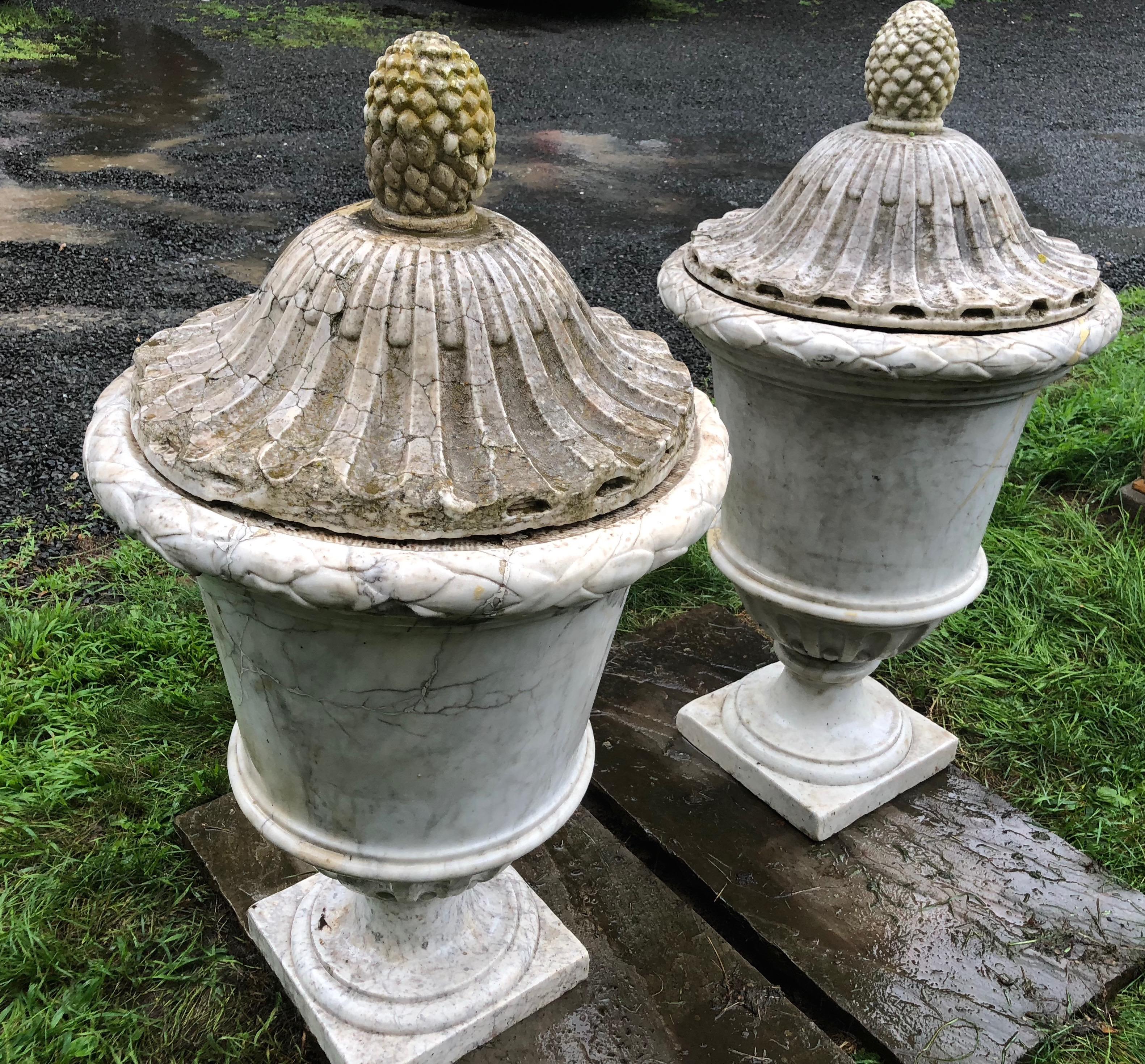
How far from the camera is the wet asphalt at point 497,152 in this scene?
4.61m

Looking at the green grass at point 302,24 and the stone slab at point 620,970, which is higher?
the green grass at point 302,24

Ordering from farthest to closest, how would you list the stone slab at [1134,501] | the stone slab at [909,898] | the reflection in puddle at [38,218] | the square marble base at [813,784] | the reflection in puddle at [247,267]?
the reflection in puddle at [38,218], the reflection in puddle at [247,267], the stone slab at [1134,501], the square marble base at [813,784], the stone slab at [909,898]

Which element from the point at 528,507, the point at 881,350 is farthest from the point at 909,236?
the point at 528,507

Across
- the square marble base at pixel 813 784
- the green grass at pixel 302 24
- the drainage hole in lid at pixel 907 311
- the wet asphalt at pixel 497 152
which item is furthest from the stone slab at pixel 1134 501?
the green grass at pixel 302 24

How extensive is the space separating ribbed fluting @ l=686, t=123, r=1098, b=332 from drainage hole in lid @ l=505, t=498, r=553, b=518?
34.8 inches

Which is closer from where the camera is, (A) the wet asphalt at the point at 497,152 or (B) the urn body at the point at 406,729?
(B) the urn body at the point at 406,729

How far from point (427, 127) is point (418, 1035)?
1.47 meters

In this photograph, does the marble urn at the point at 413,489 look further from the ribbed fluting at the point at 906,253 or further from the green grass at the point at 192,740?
the green grass at the point at 192,740

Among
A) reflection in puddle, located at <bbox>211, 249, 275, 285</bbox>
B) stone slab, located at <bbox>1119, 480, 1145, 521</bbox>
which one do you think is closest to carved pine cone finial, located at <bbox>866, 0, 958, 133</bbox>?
stone slab, located at <bbox>1119, 480, 1145, 521</bbox>

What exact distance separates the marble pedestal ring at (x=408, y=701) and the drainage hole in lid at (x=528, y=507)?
31 mm

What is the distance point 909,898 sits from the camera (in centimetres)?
231

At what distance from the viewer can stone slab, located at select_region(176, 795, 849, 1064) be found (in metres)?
1.94

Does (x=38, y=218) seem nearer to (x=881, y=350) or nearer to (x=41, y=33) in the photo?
(x=41, y=33)

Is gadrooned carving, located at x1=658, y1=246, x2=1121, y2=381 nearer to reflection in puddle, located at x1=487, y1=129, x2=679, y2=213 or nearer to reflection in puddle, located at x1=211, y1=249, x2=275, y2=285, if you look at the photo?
reflection in puddle, located at x1=211, y1=249, x2=275, y2=285
